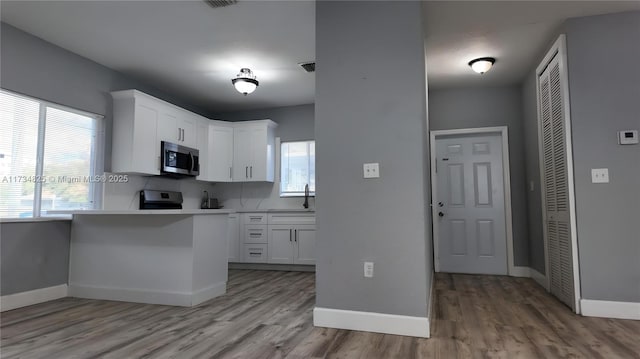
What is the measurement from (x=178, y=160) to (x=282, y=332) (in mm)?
3174

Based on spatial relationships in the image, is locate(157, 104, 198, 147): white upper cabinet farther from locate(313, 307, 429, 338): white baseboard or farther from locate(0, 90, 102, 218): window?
locate(313, 307, 429, 338): white baseboard

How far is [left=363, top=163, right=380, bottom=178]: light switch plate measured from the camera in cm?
265

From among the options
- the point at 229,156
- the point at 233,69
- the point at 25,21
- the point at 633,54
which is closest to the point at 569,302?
the point at 633,54

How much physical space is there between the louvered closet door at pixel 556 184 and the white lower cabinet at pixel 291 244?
9.44 feet

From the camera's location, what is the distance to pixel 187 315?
9.66 feet

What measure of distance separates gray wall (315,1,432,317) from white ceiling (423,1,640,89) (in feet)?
2.25

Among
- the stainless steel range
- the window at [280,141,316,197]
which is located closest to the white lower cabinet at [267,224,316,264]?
the window at [280,141,316,197]

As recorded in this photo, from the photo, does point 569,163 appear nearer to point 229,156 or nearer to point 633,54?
point 633,54

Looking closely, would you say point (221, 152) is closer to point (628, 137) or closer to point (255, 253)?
point (255, 253)

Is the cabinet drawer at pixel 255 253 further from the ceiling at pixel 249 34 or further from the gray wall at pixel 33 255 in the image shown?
the ceiling at pixel 249 34

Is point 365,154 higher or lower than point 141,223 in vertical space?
higher

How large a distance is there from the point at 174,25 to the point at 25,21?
1.32 meters

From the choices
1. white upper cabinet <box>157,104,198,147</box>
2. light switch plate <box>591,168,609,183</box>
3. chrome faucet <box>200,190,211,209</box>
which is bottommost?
chrome faucet <box>200,190,211,209</box>

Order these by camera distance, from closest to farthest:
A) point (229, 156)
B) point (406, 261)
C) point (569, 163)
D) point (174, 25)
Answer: point (406, 261), point (569, 163), point (174, 25), point (229, 156)
